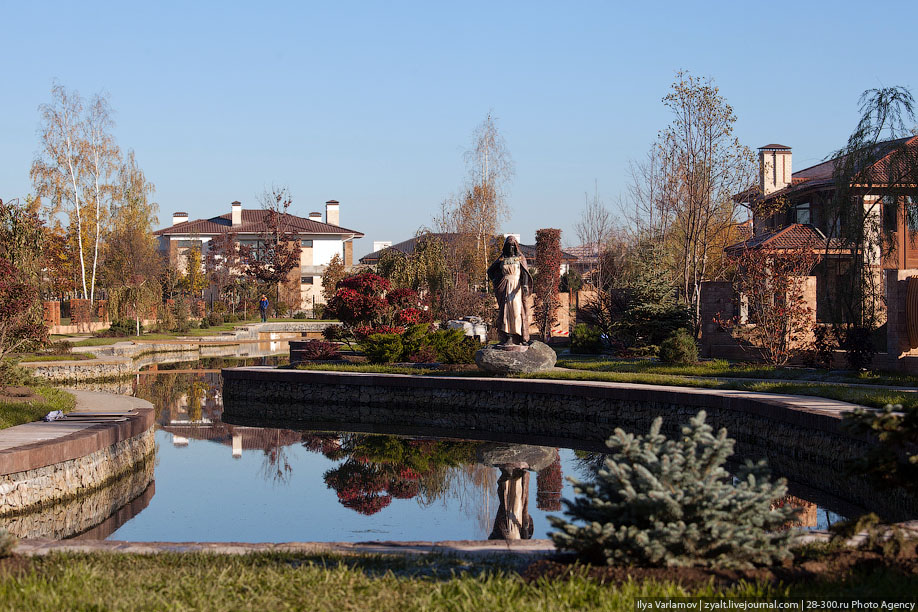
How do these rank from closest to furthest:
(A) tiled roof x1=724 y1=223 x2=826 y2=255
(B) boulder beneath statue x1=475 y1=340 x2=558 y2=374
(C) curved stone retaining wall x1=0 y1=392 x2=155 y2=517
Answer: (C) curved stone retaining wall x1=0 y1=392 x2=155 y2=517, (B) boulder beneath statue x1=475 y1=340 x2=558 y2=374, (A) tiled roof x1=724 y1=223 x2=826 y2=255

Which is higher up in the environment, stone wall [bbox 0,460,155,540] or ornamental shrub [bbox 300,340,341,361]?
ornamental shrub [bbox 300,340,341,361]

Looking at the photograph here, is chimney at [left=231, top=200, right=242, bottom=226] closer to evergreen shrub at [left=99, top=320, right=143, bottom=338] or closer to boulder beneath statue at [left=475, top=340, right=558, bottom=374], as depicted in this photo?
evergreen shrub at [left=99, top=320, right=143, bottom=338]

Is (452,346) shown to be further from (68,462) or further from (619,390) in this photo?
(68,462)

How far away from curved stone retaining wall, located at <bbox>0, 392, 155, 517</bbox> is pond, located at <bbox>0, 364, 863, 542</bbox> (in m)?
0.29

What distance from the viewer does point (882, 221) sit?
2011 cm

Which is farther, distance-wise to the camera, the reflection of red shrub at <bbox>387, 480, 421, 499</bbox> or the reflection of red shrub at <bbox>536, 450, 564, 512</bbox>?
the reflection of red shrub at <bbox>387, 480, 421, 499</bbox>

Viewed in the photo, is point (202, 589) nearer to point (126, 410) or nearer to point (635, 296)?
point (126, 410)

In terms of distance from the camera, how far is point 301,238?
73938 mm

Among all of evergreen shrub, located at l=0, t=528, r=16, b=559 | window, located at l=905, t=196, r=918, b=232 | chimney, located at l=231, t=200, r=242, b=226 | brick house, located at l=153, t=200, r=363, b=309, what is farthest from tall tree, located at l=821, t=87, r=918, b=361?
chimney, located at l=231, t=200, r=242, b=226

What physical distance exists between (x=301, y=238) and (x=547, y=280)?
4338 cm

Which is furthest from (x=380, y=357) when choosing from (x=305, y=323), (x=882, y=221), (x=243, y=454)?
(x=305, y=323)

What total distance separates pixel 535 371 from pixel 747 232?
21334 mm

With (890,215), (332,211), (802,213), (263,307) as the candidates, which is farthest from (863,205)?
(332,211)

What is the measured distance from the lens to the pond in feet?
32.8
